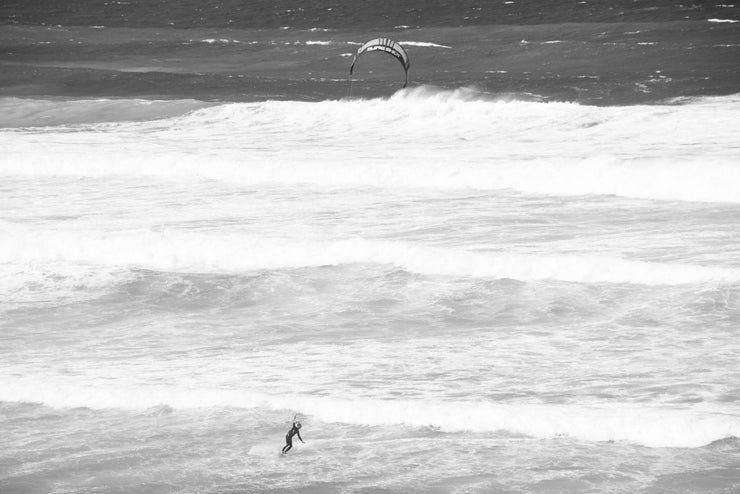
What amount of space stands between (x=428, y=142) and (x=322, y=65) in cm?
1573

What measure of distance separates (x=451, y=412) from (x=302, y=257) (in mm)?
7224

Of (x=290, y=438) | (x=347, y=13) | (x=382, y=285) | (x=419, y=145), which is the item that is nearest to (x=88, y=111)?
(x=419, y=145)

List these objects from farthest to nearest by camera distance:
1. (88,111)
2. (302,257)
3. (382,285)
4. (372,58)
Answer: (372,58), (88,111), (302,257), (382,285)

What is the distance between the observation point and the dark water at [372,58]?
119ft

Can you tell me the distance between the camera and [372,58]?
4397cm

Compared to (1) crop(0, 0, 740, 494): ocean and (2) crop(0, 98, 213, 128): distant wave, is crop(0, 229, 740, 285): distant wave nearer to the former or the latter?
(1) crop(0, 0, 740, 494): ocean

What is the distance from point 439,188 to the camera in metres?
23.2

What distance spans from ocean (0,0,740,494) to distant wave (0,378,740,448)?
3 centimetres

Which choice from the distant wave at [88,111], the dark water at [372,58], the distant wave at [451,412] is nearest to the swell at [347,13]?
the dark water at [372,58]

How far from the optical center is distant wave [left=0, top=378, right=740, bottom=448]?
10.8 meters

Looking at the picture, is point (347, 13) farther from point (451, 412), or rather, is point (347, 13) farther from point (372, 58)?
point (451, 412)

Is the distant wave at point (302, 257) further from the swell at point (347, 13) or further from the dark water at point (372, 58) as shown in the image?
the swell at point (347, 13)

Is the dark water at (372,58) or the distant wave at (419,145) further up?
the dark water at (372,58)

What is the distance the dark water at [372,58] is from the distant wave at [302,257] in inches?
621
